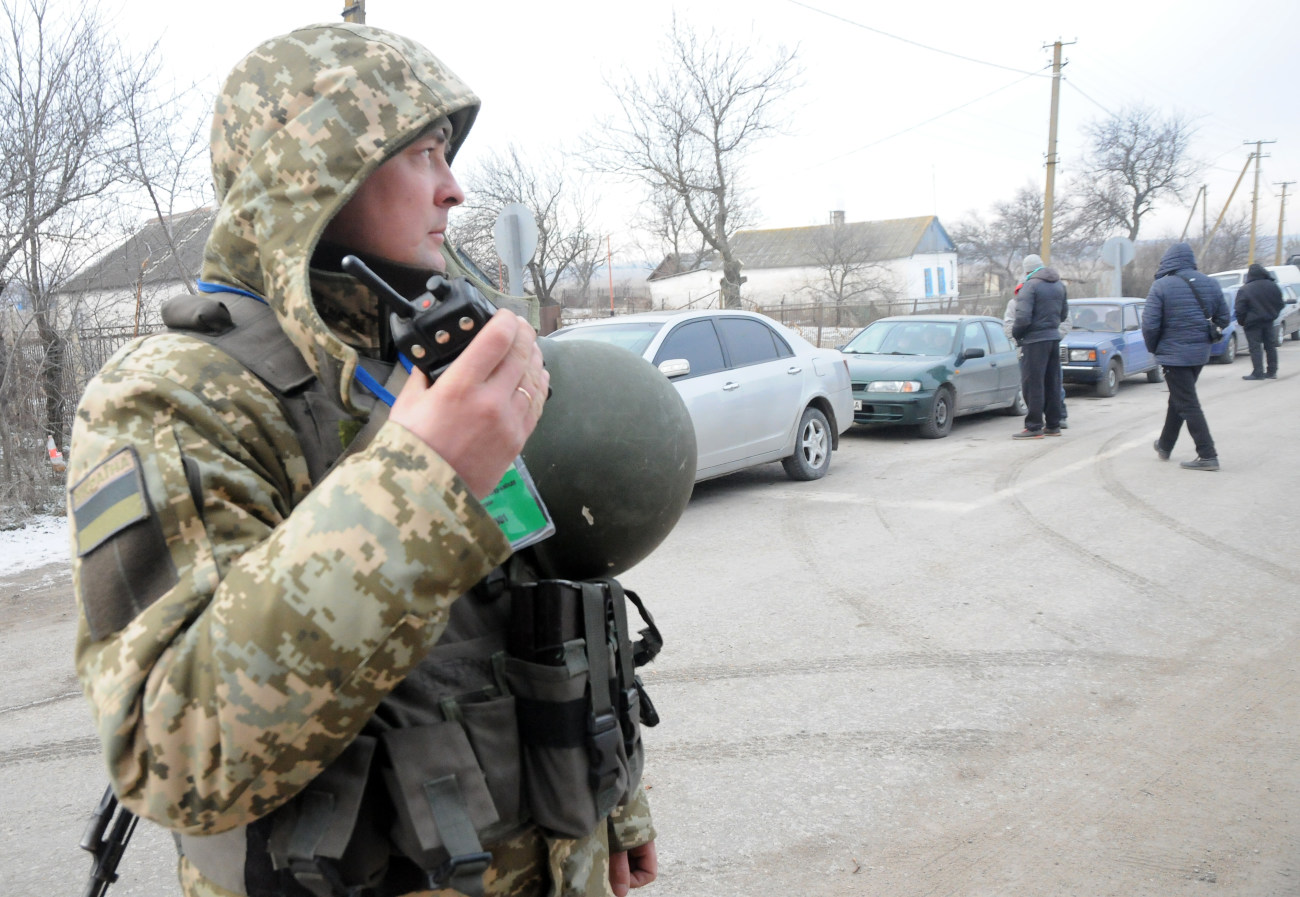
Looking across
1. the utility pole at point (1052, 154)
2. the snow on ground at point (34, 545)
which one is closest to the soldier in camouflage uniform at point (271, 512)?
the snow on ground at point (34, 545)

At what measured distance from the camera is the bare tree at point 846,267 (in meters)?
50.5

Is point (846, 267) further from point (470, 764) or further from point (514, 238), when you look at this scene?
point (470, 764)

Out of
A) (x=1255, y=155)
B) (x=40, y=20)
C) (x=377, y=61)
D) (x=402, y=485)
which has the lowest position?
(x=402, y=485)

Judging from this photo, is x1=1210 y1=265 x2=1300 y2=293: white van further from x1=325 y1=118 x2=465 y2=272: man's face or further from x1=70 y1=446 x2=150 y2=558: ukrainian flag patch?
x1=70 y1=446 x2=150 y2=558: ukrainian flag patch

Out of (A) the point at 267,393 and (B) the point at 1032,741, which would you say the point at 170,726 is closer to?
(A) the point at 267,393

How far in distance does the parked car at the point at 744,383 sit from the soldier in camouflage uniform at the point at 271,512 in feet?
20.0

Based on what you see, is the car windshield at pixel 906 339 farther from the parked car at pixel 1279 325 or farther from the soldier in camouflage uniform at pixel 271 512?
the soldier in camouflage uniform at pixel 271 512

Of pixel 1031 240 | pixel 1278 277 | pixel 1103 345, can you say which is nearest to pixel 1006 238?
pixel 1031 240

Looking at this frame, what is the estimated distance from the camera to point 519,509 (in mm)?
1187

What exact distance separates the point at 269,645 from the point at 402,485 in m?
0.19

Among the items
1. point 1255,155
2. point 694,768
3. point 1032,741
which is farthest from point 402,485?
point 1255,155

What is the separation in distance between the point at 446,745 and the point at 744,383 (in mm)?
7371

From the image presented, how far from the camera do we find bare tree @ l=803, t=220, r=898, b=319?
50.5 m

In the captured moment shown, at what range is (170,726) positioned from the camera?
89 centimetres
